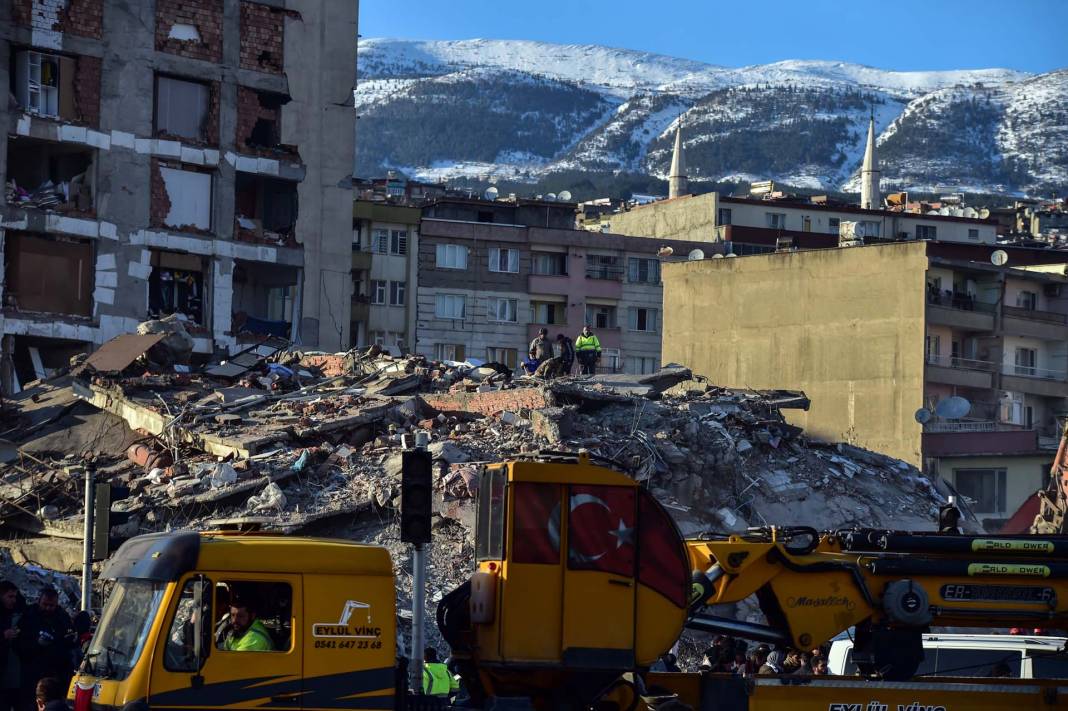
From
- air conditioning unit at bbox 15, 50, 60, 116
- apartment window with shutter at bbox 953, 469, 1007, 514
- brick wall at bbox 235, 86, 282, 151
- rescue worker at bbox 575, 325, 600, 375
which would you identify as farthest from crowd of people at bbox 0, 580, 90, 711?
apartment window with shutter at bbox 953, 469, 1007, 514

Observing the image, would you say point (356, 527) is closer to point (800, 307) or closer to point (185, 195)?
point (185, 195)

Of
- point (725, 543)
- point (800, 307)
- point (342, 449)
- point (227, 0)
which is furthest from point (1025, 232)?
point (725, 543)

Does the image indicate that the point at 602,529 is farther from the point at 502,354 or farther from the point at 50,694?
the point at 502,354

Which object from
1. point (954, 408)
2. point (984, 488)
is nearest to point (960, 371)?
point (984, 488)

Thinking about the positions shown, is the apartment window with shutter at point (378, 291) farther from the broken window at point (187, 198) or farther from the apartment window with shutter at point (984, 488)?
the apartment window with shutter at point (984, 488)

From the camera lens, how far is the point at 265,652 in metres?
11.6

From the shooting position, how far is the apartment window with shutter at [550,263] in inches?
2906

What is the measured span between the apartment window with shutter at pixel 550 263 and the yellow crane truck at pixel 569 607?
60617 millimetres

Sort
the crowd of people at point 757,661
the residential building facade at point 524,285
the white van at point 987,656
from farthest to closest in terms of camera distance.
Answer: the residential building facade at point 524,285, the crowd of people at point 757,661, the white van at point 987,656

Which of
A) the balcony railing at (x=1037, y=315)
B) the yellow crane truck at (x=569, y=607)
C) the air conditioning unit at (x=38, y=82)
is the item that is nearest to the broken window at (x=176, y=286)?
the air conditioning unit at (x=38, y=82)

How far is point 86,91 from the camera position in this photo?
4875 centimetres

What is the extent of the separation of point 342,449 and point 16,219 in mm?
21125

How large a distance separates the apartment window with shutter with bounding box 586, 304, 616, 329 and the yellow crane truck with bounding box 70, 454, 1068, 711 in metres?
60.8

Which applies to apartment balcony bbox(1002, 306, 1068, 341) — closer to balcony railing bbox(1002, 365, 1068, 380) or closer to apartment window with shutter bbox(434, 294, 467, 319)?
balcony railing bbox(1002, 365, 1068, 380)
